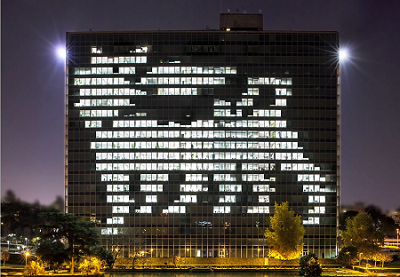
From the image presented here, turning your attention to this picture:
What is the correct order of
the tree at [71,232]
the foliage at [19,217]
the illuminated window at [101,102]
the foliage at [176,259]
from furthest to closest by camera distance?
1. the illuminated window at [101,102]
2. the foliage at [19,217]
3. the foliage at [176,259]
4. the tree at [71,232]

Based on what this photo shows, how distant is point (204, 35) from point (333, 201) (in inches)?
2398

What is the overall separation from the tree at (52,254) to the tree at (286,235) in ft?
180

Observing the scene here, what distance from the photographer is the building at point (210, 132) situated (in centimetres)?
13275

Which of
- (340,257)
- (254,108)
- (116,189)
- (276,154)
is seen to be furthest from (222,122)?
(340,257)

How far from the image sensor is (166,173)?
133 m

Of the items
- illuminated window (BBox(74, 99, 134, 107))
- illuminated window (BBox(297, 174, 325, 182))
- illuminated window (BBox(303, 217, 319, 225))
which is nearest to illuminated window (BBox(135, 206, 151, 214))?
illuminated window (BBox(74, 99, 134, 107))

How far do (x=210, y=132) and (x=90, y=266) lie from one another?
59242 millimetres

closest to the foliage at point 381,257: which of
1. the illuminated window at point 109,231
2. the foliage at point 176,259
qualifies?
the foliage at point 176,259

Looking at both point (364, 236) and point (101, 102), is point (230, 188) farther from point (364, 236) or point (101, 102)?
point (101, 102)

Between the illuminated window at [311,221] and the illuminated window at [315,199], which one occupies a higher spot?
the illuminated window at [315,199]

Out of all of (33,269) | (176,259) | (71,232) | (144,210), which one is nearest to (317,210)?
(176,259)

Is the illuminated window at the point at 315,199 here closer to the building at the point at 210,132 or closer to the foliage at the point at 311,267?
the building at the point at 210,132

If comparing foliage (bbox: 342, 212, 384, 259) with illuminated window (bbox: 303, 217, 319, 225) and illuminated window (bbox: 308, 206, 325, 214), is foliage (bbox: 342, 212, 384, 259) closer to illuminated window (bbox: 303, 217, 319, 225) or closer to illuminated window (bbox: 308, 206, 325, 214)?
illuminated window (bbox: 303, 217, 319, 225)

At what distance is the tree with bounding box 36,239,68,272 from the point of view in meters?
83.4
